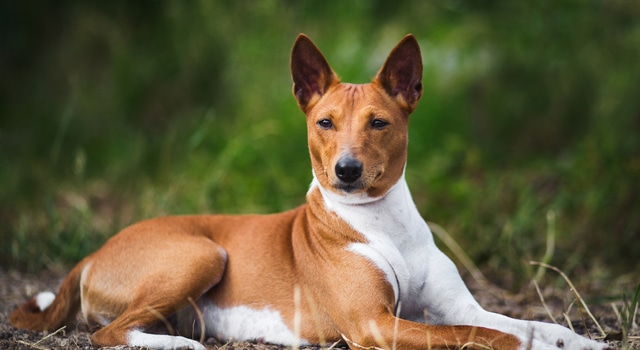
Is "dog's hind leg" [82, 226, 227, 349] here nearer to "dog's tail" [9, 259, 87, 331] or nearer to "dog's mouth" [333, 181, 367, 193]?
"dog's tail" [9, 259, 87, 331]

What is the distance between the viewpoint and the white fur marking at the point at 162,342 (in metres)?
3.98

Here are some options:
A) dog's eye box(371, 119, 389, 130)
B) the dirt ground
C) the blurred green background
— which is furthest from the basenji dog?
the blurred green background

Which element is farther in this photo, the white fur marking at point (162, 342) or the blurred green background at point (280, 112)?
the blurred green background at point (280, 112)

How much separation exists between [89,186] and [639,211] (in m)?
5.39

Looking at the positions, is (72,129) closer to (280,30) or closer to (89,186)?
(89,186)

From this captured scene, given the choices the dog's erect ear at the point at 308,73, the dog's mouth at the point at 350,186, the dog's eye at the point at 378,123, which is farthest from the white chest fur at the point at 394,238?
the dog's erect ear at the point at 308,73

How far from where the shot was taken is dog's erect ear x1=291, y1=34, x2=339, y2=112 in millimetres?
4336

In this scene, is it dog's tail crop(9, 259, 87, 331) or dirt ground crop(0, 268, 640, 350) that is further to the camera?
dog's tail crop(9, 259, 87, 331)

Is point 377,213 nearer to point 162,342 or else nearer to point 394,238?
point 394,238

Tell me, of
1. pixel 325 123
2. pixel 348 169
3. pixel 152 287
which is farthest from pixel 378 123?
pixel 152 287

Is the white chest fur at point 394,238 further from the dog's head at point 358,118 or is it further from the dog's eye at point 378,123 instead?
the dog's eye at point 378,123

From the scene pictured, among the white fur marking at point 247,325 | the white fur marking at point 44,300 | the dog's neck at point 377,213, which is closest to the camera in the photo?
the dog's neck at point 377,213

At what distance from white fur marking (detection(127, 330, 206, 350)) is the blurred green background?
252cm

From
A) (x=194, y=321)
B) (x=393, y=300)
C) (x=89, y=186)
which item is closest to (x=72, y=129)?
(x=89, y=186)
